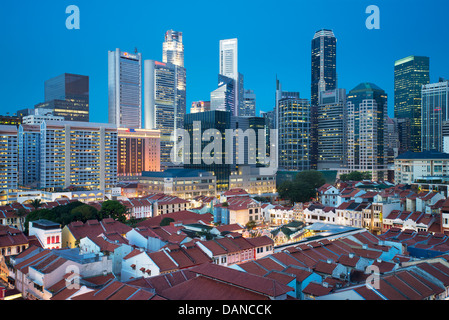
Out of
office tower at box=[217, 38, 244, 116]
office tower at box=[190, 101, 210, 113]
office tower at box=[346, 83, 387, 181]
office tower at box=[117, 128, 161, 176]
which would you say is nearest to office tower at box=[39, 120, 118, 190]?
office tower at box=[117, 128, 161, 176]

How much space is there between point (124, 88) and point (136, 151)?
25590 millimetres

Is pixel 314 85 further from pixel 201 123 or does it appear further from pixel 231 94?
pixel 201 123

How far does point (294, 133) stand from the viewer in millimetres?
84062

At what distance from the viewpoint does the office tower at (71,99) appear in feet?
315

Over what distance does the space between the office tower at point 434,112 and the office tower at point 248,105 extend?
67630mm

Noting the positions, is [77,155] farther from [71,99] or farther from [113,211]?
[71,99]

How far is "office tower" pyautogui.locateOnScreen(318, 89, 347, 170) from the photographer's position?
92500 millimetres

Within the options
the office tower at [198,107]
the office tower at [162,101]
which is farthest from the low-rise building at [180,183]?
the office tower at [198,107]

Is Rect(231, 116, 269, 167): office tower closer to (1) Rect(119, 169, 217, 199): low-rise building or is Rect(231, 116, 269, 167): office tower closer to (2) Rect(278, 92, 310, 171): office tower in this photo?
(2) Rect(278, 92, 310, 171): office tower

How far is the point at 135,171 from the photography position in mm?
92250

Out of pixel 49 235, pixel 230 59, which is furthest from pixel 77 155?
pixel 230 59

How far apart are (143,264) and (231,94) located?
120m

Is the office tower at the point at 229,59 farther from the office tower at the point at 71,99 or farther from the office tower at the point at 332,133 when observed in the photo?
the office tower at the point at 71,99
